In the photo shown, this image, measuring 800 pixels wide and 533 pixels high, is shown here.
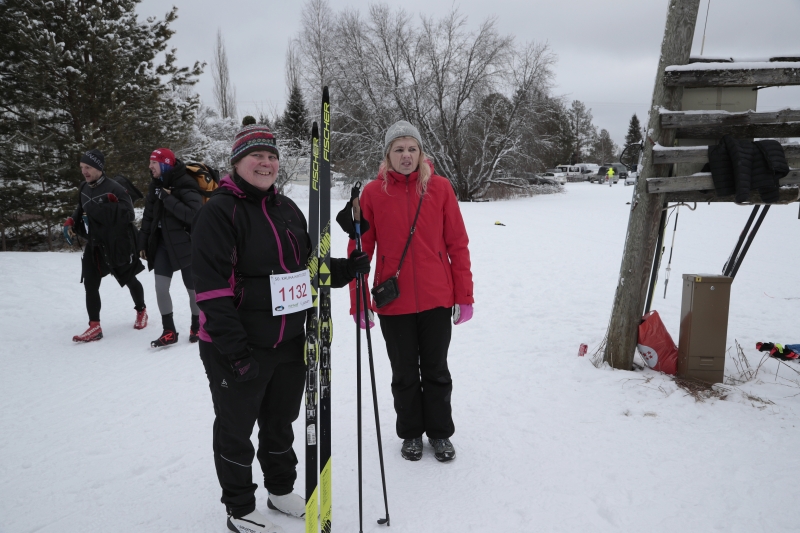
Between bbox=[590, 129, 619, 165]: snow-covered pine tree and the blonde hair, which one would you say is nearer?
the blonde hair

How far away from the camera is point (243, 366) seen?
6.64 ft

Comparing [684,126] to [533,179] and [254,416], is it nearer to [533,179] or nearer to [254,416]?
[254,416]

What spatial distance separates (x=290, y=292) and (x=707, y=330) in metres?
3.33

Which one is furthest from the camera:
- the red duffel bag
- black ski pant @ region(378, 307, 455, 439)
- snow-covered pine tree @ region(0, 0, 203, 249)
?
snow-covered pine tree @ region(0, 0, 203, 249)

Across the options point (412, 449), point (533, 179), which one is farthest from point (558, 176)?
point (412, 449)

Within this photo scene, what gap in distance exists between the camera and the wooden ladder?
11.8ft

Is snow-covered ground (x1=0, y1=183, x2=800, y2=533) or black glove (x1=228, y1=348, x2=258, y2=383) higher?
black glove (x1=228, y1=348, x2=258, y2=383)

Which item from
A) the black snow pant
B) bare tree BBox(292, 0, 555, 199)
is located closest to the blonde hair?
the black snow pant

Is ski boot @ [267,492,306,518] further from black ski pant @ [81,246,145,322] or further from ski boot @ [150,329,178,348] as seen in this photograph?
black ski pant @ [81,246,145,322]

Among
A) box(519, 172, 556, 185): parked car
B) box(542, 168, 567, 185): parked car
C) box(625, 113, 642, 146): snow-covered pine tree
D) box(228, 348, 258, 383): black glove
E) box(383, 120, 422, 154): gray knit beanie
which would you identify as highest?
box(625, 113, 642, 146): snow-covered pine tree

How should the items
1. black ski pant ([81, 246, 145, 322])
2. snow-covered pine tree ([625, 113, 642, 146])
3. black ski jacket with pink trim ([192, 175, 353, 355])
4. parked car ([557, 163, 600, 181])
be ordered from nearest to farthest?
black ski jacket with pink trim ([192, 175, 353, 355]), black ski pant ([81, 246, 145, 322]), parked car ([557, 163, 600, 181]), snow-covered pine tree ([625, 113, 642, 146])

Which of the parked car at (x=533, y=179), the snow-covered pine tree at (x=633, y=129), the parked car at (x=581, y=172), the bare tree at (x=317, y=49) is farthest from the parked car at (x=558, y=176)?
the snow-covered pine tree at (x=633, y=129)

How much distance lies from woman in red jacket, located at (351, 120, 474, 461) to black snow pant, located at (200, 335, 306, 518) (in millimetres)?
724

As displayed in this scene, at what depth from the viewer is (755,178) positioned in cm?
349
